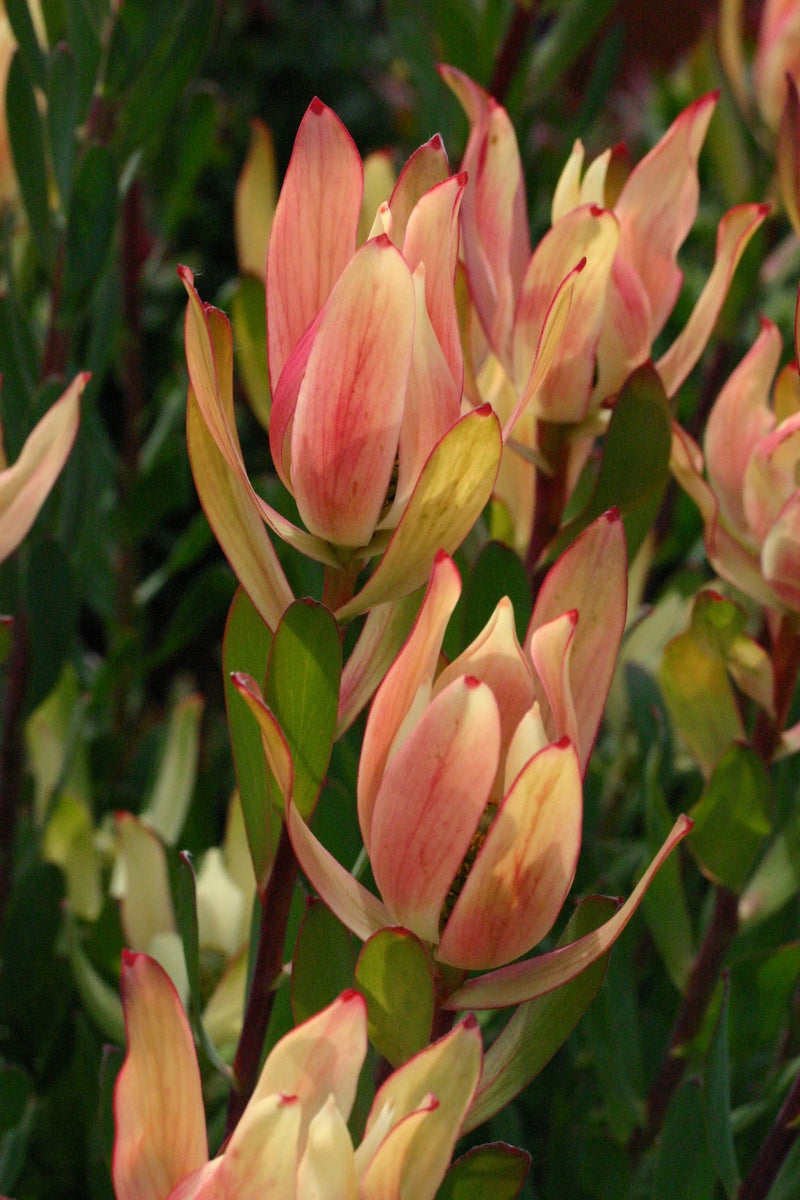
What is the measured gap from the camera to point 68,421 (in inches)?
20.5

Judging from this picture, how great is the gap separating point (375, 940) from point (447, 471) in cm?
15

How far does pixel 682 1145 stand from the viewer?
640mm

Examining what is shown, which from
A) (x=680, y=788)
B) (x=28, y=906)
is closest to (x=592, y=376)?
(x=28, y=906)

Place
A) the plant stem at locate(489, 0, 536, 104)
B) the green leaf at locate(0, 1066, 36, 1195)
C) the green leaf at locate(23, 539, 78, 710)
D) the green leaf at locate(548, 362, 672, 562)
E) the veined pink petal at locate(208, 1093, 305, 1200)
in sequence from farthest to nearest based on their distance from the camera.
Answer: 1. the plant stem at locate(489, 0, 536, 104)
2. the green leaf at locate(23, 539, 78, 710)
3. the green leaf at locate(0, 1066, 36, 1195)
4. the green leaf at locate(548, 362, 672, 562)
5. the veined pink petal at locate(208, 1093, 305, 1200)

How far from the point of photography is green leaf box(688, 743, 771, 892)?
65 cm

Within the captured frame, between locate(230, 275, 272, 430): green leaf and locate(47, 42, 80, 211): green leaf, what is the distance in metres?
0.13

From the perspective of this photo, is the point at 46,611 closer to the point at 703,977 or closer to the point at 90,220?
the point at 90,220

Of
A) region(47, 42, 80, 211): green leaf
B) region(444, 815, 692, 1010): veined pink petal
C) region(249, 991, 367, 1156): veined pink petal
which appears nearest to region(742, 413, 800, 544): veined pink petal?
region(444, 815, 692, 1010): veined pink petal

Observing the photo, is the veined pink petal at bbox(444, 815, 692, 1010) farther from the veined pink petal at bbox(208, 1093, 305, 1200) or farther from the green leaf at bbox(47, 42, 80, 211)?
the green leaf at bbox(47, 42, 80, 211)

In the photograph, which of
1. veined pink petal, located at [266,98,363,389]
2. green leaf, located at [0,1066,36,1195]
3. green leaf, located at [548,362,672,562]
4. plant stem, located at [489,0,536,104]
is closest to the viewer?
veined pink petal, located at [266,98,363,389]

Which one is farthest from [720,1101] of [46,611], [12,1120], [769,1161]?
[46,611]

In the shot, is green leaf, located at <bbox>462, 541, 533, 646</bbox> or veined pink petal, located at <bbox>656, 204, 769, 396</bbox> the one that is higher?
veined pink petal, located at <bbox>656, 204, 769, 396</bbox>

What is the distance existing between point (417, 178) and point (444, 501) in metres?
0.15

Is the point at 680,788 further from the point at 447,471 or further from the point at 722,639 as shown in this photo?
the point at 447,471
